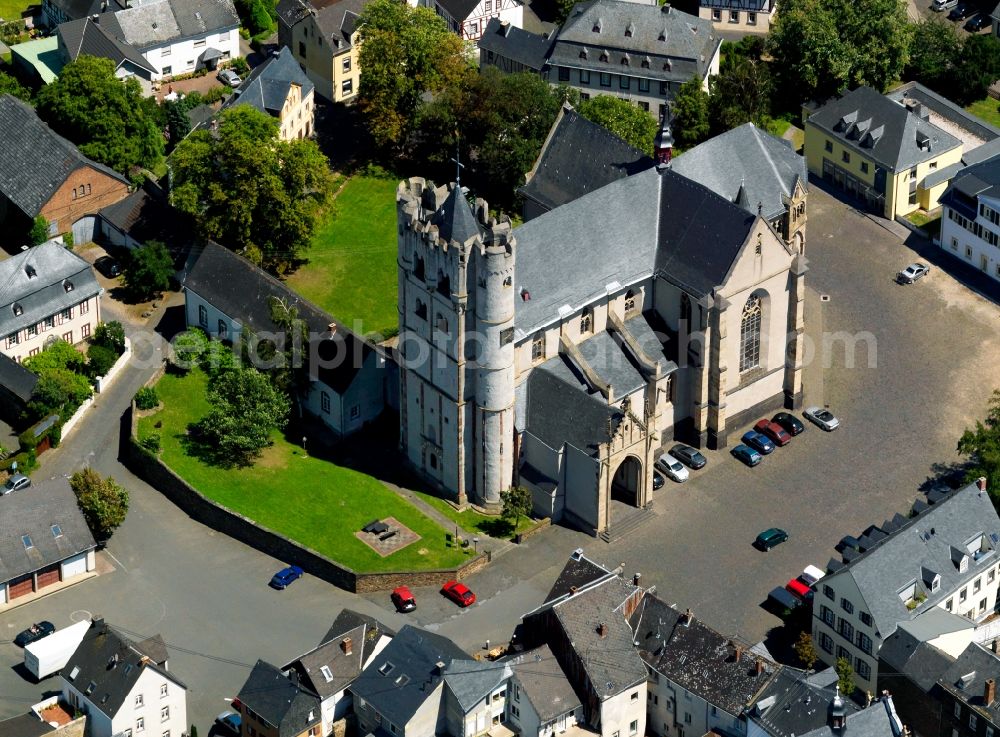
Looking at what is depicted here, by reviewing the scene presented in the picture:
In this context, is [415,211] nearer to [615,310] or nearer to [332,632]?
[615,310]

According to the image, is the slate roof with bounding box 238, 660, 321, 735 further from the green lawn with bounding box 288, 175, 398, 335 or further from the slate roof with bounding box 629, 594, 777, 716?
the green lawn with bounding box 288, 175, 398, 335

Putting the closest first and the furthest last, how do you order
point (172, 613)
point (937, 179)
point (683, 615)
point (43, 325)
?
point (683, 615) → point (172, 613) → point (43, 325) → point (937, 179)

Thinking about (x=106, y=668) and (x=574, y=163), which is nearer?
(x=106, y=668)

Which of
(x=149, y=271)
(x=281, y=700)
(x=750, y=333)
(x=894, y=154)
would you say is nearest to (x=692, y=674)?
(x=281, y=700)

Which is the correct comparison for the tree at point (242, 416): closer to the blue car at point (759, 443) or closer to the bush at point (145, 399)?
the bush at point (145, 399)

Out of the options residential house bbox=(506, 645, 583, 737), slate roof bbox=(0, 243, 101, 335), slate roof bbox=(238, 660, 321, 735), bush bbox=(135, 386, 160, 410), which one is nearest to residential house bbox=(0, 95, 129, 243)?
slate roof bbox=(0, 243, 101, 335)

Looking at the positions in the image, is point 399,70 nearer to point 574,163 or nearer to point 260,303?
point 574,163

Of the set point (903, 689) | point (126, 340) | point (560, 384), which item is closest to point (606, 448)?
point (560, 384)
